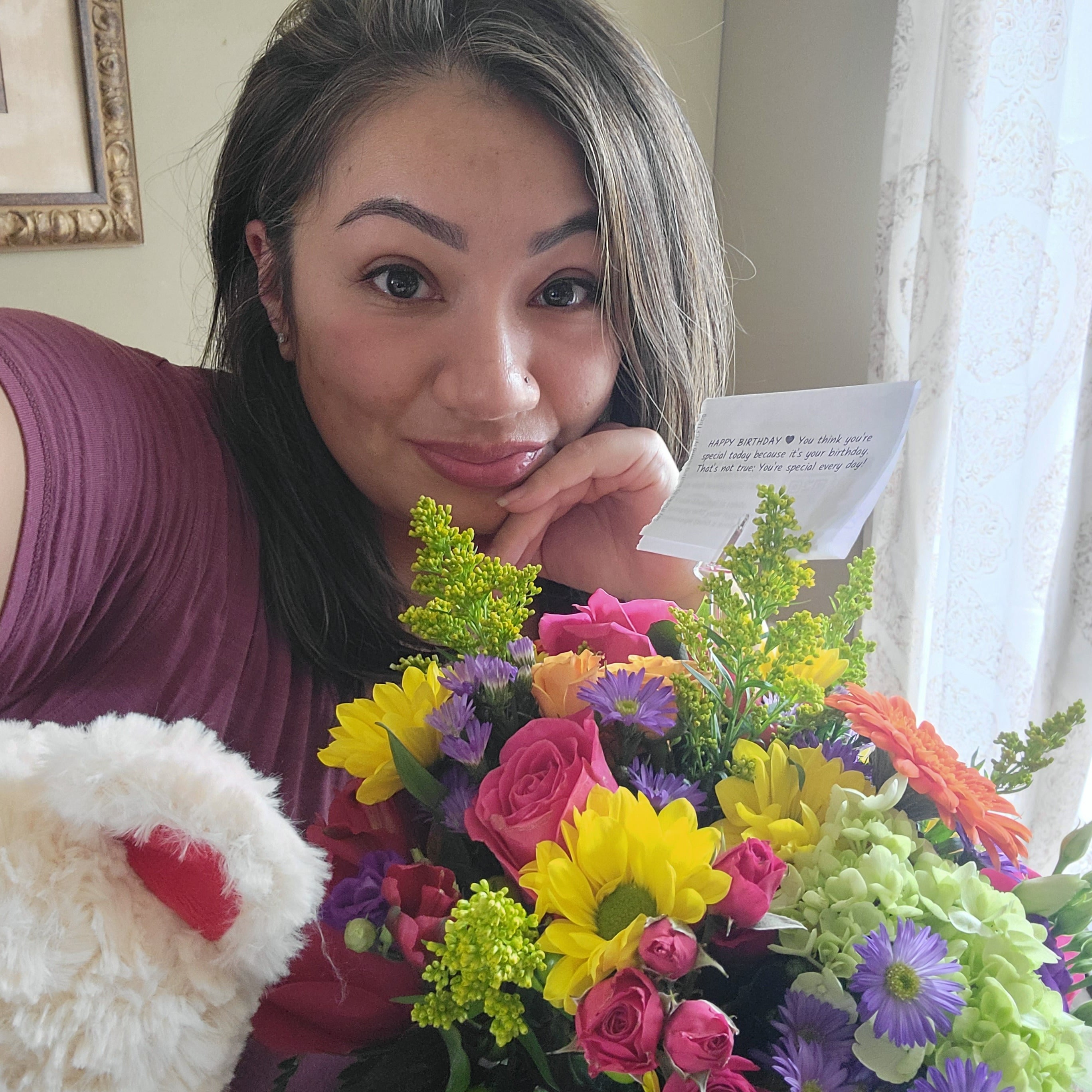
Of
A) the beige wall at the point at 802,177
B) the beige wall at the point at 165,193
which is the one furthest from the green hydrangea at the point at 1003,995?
the beige wall at the point at 802,177

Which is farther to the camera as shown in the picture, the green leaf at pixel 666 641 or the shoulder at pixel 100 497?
the shoulder at pixel 100 497

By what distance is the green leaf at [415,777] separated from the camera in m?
0.35

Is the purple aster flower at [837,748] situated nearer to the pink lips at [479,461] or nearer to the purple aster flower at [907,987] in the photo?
the purple aster flower at [907,987]

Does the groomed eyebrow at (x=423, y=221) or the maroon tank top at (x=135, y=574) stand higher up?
the groomed eyebrow at (x=423, y=221)

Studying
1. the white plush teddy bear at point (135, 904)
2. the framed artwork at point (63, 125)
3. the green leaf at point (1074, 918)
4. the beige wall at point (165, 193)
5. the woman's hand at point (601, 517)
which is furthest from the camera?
the beige wall at point (165, 193)

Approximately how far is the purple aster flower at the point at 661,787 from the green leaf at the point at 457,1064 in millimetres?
109

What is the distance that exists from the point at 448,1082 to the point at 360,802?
0.37 ft

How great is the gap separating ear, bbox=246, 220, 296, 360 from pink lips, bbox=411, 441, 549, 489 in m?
0.20

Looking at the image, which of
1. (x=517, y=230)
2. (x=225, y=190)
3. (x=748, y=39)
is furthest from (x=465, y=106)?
(x=748, y=39)

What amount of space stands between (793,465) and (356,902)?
26 cm

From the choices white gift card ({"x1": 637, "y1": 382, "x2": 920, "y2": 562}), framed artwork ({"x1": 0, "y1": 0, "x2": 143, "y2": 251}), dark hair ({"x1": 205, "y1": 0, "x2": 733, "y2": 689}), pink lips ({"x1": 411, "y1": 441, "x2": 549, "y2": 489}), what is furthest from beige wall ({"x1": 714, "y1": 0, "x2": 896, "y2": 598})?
white gift card ({"x1": 637, "y1": 382, "x2": 920, "y2": 562})

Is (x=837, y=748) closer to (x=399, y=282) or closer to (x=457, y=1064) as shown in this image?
(x=457, y=1064)

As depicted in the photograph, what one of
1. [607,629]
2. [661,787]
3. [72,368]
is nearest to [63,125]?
[72,368]

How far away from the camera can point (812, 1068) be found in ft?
0.97
